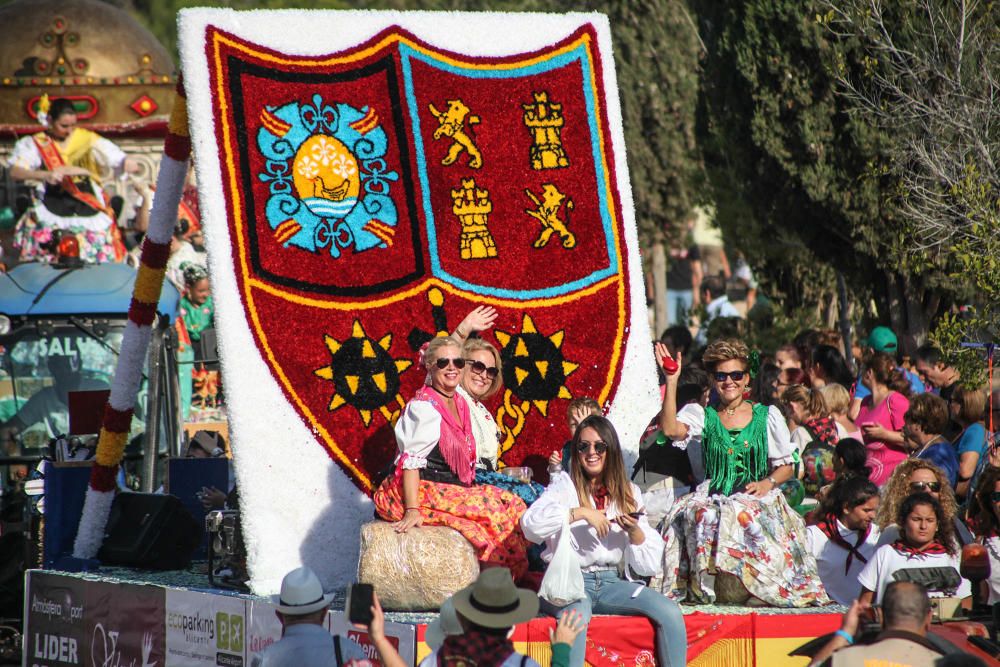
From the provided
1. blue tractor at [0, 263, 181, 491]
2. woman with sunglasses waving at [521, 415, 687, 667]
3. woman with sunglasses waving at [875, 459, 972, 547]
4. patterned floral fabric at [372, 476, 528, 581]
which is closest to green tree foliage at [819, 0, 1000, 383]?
woman with sunglasses waving at [875, 459, 972, 547]

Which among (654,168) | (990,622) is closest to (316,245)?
(990,622)

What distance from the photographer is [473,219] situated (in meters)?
8.71

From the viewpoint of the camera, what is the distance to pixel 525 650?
674 cm

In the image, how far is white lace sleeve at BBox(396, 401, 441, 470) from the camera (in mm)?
7320

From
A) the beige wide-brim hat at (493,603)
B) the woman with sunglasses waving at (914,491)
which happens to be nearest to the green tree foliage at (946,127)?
the woman with sunglasses waving at (914,491)

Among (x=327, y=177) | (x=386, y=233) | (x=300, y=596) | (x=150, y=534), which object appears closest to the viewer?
(x=300, y=596)

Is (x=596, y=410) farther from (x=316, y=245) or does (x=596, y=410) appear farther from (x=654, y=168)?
(x=654, y=168)

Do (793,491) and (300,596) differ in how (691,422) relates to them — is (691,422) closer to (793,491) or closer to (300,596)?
(793,491)

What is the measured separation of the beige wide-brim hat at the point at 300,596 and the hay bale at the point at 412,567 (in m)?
1.49

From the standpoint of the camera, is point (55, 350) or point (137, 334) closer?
point (137, 334)

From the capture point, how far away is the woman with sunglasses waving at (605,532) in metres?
6.81

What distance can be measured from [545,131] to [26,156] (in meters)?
7.68

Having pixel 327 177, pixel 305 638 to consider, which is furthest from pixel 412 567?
pixel 327 177

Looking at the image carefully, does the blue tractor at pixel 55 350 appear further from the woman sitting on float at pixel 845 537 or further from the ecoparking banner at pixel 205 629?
the woman sitting on float at pixel 845 537
